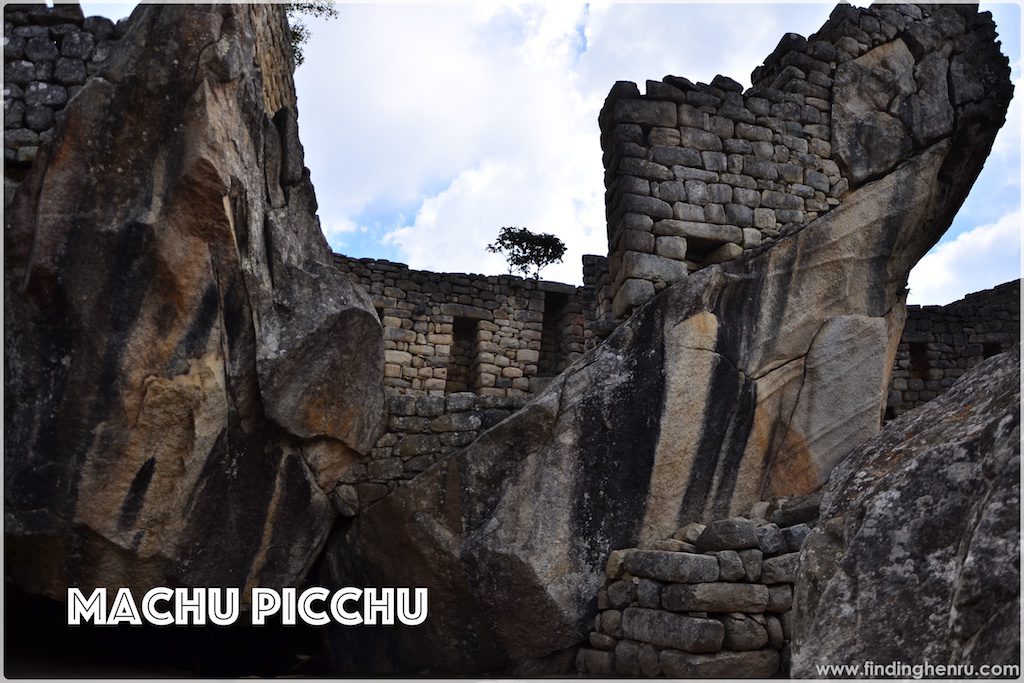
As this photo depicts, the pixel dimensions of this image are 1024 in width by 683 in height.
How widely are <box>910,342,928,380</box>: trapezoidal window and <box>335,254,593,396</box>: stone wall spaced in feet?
17.8

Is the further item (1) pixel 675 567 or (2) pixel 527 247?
(2) pixel 527 247

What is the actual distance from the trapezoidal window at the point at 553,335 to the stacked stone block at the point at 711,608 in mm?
6738

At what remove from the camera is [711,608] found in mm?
5703

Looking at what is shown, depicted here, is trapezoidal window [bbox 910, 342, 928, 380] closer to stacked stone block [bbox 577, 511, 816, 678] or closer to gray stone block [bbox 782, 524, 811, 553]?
stacked stone block [bbox 577, 511, 816, 678]

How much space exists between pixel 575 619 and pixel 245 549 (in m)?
2.68

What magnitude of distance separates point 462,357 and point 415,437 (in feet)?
17.4

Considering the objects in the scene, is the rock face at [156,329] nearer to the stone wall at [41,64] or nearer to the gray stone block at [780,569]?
the stone wall at [41,64]

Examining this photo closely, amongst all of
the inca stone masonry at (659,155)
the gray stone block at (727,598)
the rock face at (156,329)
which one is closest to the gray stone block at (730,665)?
the gray stone block at (727,598)

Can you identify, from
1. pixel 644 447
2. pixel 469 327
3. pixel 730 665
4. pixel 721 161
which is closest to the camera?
pixel 730 665

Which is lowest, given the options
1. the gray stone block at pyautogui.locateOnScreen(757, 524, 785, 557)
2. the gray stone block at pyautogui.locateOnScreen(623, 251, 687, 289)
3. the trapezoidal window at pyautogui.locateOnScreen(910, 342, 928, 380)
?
the gray stone block at pyautogui.locateOnScreen(757, 524, 785, 557)

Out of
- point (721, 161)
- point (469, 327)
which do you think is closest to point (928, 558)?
point (721, 161)

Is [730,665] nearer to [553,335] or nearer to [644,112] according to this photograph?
[644,112]

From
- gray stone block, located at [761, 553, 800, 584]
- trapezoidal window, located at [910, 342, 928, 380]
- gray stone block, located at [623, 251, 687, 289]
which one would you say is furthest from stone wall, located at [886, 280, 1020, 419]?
gray stone block, located at [761, 553, 800, 584]

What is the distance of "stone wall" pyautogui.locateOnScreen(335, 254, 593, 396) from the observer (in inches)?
454
